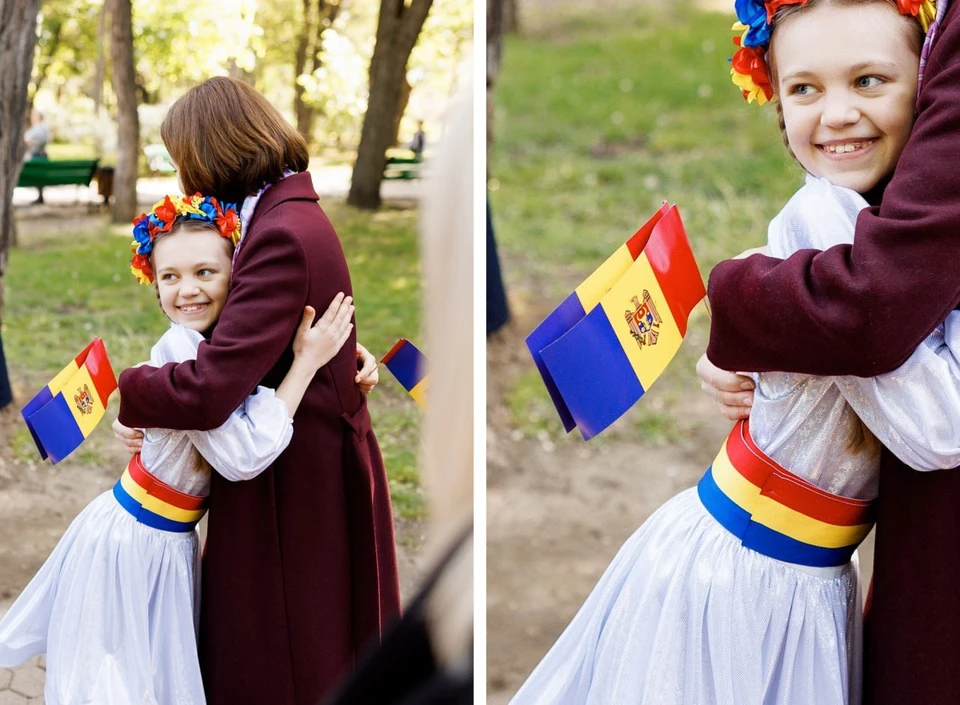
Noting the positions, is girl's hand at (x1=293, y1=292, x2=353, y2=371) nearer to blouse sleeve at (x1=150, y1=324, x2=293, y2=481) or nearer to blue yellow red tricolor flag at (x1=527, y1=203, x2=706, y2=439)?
blouse sleeve at (x1=150, y1=324, x2=293, y2=481)

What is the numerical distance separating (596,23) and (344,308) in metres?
6.71

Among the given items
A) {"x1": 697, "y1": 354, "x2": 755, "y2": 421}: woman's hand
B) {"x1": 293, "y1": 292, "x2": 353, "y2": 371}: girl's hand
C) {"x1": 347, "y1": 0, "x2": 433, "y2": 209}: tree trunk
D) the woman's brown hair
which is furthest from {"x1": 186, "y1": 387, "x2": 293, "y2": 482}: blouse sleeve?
{"x1": 347, "y1": 0, "x2": 433, "y2": 209}: tree trunk

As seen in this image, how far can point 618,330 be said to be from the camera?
5.32 ft

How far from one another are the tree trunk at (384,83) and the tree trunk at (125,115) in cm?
68

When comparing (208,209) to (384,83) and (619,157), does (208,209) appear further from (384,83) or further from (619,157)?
(619,157)

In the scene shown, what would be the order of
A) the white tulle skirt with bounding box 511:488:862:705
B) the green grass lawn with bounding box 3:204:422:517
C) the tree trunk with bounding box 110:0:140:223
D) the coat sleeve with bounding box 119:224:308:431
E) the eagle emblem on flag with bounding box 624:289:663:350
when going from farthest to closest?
the green grass lawn with bounding box 3:204:422:517, the tree trunk with bounding box 110:0:140:223, the coat sleeve with bounding box 119:224:308:431, the eagle emblem on flag with bounding box 624:289:663:350, the white tulle skirt with bounding box 511:488:862:705

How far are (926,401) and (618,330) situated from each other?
0.46m

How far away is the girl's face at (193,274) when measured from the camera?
2.00 m

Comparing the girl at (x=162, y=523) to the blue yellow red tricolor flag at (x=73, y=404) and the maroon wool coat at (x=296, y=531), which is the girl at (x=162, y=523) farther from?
the blue yellow red tricolor flag at (x=73, y=404)

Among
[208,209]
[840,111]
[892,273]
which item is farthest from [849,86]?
[208,209]

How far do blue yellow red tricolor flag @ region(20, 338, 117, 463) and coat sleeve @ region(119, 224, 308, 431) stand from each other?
254mm

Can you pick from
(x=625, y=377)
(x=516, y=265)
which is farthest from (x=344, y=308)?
(x=516, y=265)

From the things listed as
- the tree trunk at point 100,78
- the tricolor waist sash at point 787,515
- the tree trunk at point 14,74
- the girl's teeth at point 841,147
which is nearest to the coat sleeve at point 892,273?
the girl's teeth at point 841,147

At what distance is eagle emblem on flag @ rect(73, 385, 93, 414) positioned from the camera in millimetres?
2213
